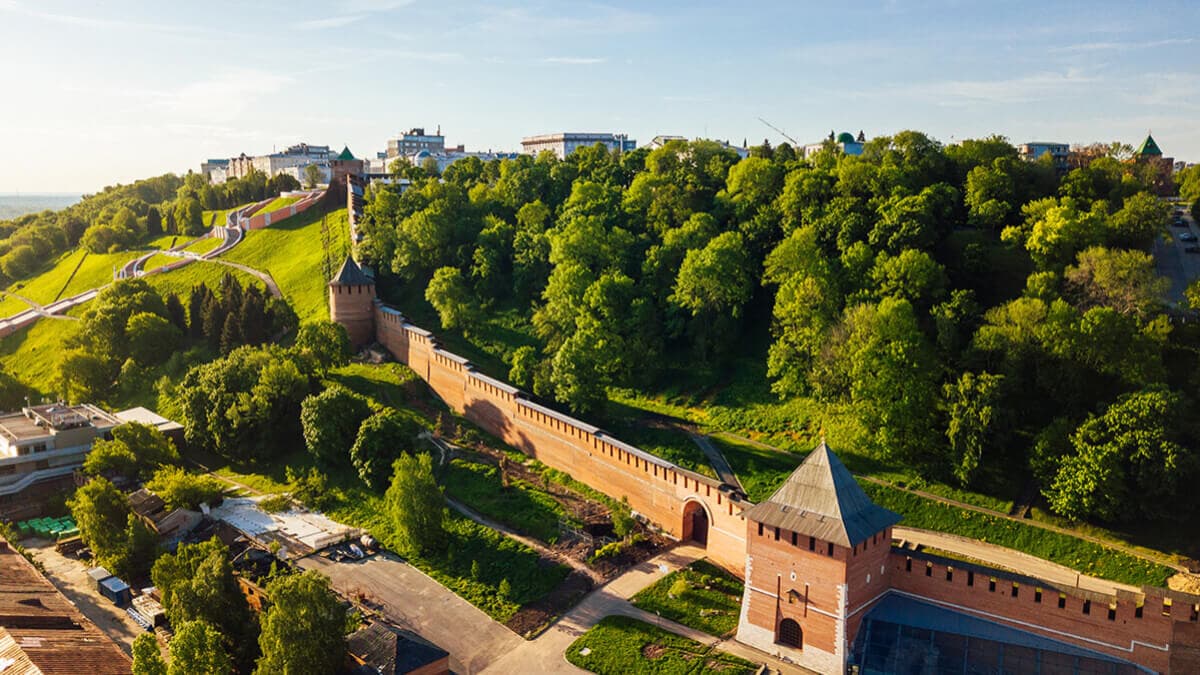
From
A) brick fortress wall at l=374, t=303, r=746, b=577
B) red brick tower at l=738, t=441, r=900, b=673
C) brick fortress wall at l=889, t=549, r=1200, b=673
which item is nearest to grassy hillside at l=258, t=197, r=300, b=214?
brick fortress wall at l=374, t=303, r=746, b=577

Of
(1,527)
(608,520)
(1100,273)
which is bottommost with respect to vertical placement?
(1,527)

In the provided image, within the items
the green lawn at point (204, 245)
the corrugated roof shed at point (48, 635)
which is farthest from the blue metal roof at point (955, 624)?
the green lawn at point (204, 245)

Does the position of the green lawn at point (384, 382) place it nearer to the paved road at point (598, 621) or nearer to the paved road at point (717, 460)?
the paved road at point (717, 460)

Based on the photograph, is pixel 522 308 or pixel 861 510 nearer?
pixel 861 510

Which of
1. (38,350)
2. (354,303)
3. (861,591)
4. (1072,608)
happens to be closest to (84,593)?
(354,303)

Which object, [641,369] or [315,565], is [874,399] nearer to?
[641,369]

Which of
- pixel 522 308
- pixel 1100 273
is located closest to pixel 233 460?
pixel 522 308

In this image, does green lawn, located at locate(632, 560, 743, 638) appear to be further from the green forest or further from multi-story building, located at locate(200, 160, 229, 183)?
multi-story building, located at locate(200, 160, 229, 183)
